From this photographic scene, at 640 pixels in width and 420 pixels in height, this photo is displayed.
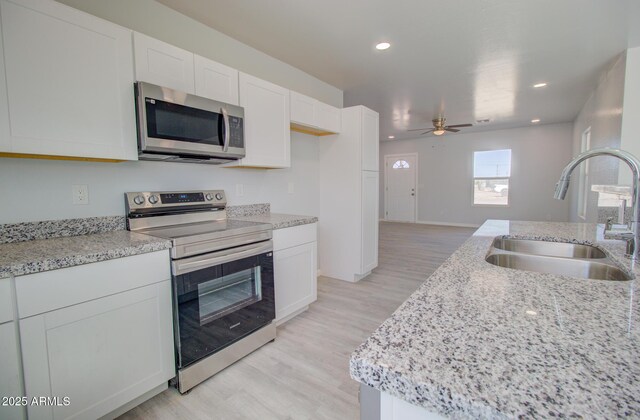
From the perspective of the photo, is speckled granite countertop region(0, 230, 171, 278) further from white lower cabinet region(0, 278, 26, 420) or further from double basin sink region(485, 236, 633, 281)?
double basin sink region(485, 236, 633, 281)

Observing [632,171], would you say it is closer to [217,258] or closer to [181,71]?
[217,258]

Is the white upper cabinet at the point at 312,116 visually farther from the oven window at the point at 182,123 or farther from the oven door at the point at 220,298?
the oven door at the point at 220,298

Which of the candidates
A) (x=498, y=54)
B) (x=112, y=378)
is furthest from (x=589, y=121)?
(x=112, y=378)

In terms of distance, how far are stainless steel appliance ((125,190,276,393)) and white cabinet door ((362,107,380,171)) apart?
1862 mm

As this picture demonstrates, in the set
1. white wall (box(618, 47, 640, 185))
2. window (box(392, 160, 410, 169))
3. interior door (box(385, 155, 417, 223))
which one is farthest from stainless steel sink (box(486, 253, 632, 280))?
window (box(392, 160, 410, 169))

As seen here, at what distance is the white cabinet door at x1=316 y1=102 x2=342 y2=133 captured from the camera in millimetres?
3258

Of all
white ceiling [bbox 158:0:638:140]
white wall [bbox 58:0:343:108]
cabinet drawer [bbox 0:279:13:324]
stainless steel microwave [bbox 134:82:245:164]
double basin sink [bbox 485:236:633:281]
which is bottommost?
cabinet drawer [bbox 0:279:13:324]

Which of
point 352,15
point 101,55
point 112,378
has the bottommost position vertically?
point 112,378

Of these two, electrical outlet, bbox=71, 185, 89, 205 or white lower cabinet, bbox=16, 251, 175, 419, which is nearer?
white lower cabinet, bbox=16, 251, 175, 419

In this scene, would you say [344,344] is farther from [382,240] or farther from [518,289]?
[382,240]

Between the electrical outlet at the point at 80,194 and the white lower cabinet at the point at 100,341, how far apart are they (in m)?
0.66

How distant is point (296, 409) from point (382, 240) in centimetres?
491

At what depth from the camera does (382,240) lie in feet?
20.6

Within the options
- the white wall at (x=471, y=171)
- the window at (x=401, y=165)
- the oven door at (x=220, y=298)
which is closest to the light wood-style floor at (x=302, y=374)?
the oven door at (x=220, y=298)
